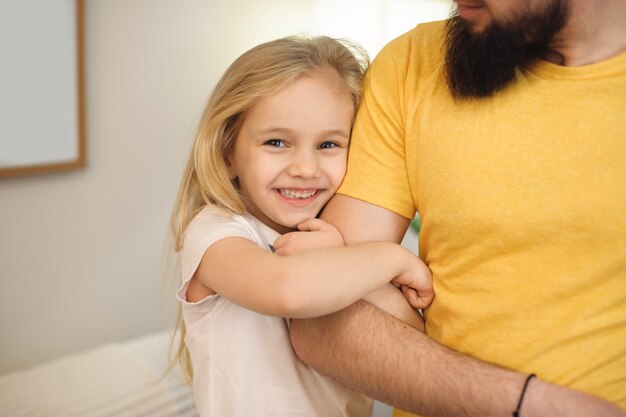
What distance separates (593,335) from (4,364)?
199 cm

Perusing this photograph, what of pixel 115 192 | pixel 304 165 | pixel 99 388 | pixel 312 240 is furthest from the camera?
pixel 115 192

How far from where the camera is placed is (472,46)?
1.21 meters

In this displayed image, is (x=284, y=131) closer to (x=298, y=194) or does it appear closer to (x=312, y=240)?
(x=298, y=194)

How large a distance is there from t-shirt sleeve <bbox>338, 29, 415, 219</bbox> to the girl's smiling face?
0.14ft

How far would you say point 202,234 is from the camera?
1.25 metres

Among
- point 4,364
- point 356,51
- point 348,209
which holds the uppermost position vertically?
point 356,51

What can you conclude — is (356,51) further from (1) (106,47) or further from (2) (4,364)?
(2) (4,364)

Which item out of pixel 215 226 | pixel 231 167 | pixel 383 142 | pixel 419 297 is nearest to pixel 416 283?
pixel 419 297

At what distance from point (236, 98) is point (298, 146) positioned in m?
0.18

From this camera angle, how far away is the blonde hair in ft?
4.48

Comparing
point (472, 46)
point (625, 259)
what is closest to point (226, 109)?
point (472, 46)

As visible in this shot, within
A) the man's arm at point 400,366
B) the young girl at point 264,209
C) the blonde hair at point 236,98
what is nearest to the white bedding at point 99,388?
the young girl at point 264,209

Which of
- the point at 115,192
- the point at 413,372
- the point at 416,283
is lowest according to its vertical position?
the point at 115,192

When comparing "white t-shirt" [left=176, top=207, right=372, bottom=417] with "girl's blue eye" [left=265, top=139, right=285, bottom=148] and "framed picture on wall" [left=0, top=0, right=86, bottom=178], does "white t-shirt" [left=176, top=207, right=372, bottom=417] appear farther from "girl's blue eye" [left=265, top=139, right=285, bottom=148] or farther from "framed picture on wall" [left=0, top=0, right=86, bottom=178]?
"framed picture on wall" [left=0, top=0, right=86, bottom=178]
